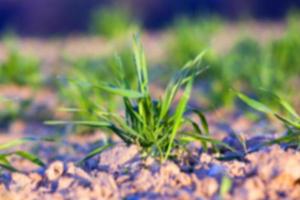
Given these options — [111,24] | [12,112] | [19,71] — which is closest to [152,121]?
[12,112]

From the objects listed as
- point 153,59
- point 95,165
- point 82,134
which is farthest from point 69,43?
point 95,165

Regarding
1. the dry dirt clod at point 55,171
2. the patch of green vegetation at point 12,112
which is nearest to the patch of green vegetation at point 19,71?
the patch of green vegetation at point 12,112

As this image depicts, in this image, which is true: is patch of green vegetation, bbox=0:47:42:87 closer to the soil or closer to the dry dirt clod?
the soil

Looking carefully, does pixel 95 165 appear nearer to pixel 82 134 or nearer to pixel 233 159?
pixel 233 159

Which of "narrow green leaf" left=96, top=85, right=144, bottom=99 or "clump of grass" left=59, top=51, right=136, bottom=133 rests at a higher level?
"clump of grass" left=59, top=51, right=136, bottom=133

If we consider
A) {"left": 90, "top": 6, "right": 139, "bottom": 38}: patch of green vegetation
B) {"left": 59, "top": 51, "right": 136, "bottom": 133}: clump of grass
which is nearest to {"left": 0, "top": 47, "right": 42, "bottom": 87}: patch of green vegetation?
{"left": 59, "top": 51, "right": 136, "bottom": 133}: clump of grass

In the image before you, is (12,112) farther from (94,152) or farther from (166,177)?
(166,177)

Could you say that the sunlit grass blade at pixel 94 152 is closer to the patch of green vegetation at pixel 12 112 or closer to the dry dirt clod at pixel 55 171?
the dry dirt clod at pixel 55 171

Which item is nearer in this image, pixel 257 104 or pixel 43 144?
pixel 257 104
